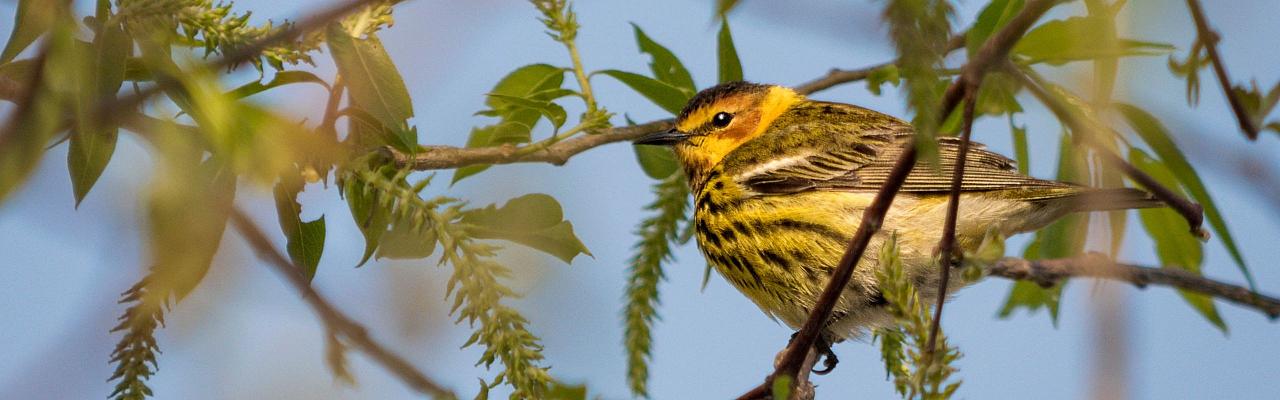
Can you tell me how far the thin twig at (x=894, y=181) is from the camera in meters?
1.12

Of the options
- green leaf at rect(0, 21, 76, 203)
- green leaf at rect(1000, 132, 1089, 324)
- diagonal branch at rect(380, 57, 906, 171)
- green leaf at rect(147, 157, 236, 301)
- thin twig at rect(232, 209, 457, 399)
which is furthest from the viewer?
green leaf at rect(1000, 132, 1089, 324)

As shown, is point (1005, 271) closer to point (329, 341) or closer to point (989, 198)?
point (989, 198)

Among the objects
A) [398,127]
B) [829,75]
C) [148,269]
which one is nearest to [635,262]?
[829,75]

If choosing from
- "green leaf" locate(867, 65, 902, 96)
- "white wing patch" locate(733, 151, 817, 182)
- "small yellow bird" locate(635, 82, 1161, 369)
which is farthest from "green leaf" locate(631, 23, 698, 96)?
"white wing patch" locate(733, 151, 817, 182)

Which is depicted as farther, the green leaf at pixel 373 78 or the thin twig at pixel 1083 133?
the green leaf at pixel 373 78

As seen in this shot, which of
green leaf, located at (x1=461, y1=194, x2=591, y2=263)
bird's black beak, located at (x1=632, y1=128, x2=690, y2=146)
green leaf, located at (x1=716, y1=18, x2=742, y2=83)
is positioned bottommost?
green leaf, located at (x1=461, y1=194, x2=591, y2=263)

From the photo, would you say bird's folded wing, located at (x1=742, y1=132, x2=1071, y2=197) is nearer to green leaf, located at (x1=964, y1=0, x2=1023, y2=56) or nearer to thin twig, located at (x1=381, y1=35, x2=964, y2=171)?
thin twig, located at (x1=381, y1=35, x2=964, y2=171)

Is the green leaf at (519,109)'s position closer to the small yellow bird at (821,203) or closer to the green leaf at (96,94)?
the small yellow bird at (821,203)

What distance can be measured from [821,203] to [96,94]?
2.64 meters

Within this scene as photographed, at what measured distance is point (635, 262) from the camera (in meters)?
2.90

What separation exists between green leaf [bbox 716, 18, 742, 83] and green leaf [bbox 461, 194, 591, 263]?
106 cm

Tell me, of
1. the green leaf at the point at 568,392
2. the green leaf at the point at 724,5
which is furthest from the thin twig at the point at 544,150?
the green leaf at the point at 724,5

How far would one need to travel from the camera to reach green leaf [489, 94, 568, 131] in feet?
8.31

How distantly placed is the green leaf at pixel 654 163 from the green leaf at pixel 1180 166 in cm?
160
